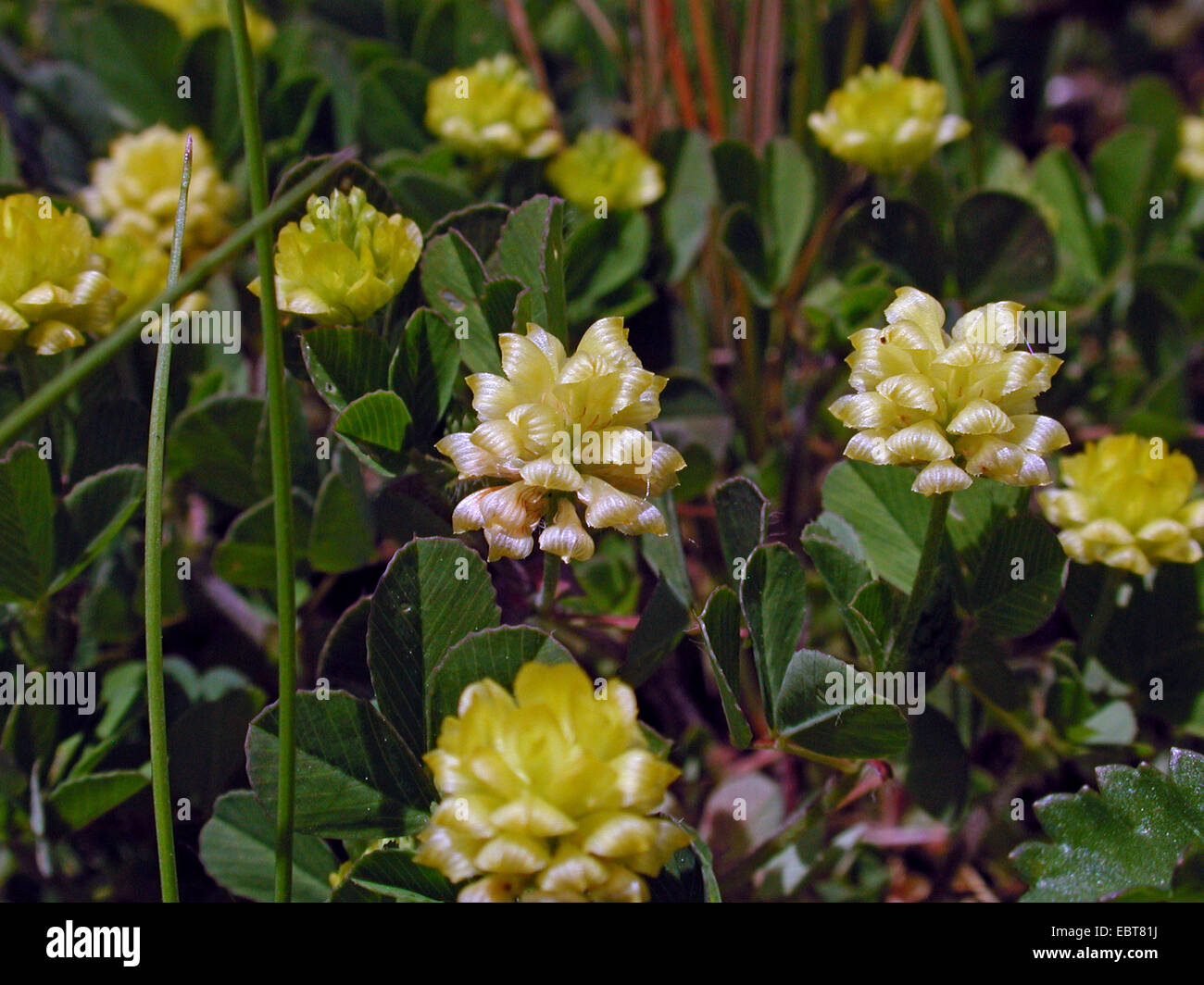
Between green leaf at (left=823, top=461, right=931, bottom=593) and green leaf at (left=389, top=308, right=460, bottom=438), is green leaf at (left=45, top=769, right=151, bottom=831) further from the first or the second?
green leaf at (left=823, top=461, right=931, bottom=593)

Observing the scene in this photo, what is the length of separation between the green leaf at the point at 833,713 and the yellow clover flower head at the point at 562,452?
160 millimetres

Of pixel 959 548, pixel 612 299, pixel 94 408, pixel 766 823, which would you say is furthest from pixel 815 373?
pixel 94 408

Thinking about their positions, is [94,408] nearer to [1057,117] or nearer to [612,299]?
[612,299]

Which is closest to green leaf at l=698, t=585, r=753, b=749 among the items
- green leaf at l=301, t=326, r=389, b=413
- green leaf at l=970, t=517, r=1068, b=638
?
green leaf at l=970, t=517, r=1068, b=638

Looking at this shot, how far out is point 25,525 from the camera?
0.89 m

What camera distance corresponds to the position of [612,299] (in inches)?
46.9

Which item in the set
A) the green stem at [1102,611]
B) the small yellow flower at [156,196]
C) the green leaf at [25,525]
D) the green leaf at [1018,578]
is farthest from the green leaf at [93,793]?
the green stem at [1102,611]

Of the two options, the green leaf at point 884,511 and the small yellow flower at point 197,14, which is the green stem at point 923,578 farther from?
the small yellow flower at point 197,14

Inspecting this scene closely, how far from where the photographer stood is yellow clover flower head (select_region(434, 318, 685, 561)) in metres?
0.73

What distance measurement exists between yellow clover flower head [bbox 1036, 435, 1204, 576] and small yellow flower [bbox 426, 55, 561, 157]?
68 cm

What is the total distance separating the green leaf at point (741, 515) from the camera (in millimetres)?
857

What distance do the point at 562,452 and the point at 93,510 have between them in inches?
18.3

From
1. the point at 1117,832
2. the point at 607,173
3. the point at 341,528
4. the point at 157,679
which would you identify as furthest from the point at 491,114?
the point at 1117,832
